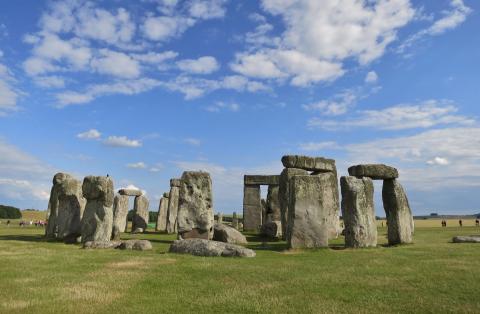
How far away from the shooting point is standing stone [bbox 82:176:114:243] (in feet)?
59.9

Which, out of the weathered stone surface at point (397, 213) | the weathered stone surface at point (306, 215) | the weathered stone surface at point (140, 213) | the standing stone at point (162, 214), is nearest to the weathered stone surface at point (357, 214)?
the weathered stone surface at point (306, 215)

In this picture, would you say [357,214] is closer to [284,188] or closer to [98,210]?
[284,188]

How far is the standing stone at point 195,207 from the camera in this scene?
20016 mm

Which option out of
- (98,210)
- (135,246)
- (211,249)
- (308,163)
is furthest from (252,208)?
(211,249)

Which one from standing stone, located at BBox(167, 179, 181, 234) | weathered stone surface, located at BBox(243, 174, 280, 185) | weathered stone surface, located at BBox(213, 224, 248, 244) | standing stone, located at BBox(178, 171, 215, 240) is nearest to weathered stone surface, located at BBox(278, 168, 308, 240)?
weathered stone surface, located at BBox(213, 224, 248, 244)

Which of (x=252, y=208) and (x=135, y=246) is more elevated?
(x=252, y=208)

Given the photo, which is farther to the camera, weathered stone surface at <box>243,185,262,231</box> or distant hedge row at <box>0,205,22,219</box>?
distant hedge row at <box>0,205,22,219</box>

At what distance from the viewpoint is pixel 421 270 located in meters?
10.7

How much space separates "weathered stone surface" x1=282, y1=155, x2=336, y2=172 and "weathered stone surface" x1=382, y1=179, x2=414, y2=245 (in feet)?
17.7

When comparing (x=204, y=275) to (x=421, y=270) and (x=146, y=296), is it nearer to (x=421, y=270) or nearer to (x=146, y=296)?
(x=146, y=296)

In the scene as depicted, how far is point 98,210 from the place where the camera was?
18.5 meters

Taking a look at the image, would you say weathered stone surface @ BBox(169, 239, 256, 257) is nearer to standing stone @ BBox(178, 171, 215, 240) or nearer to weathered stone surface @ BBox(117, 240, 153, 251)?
weathered stone surface @ BBox(117, 240, 153, 251)

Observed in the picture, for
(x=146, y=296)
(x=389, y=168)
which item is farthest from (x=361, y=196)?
(x=146, y=296)

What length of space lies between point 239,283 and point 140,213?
23.8 m
